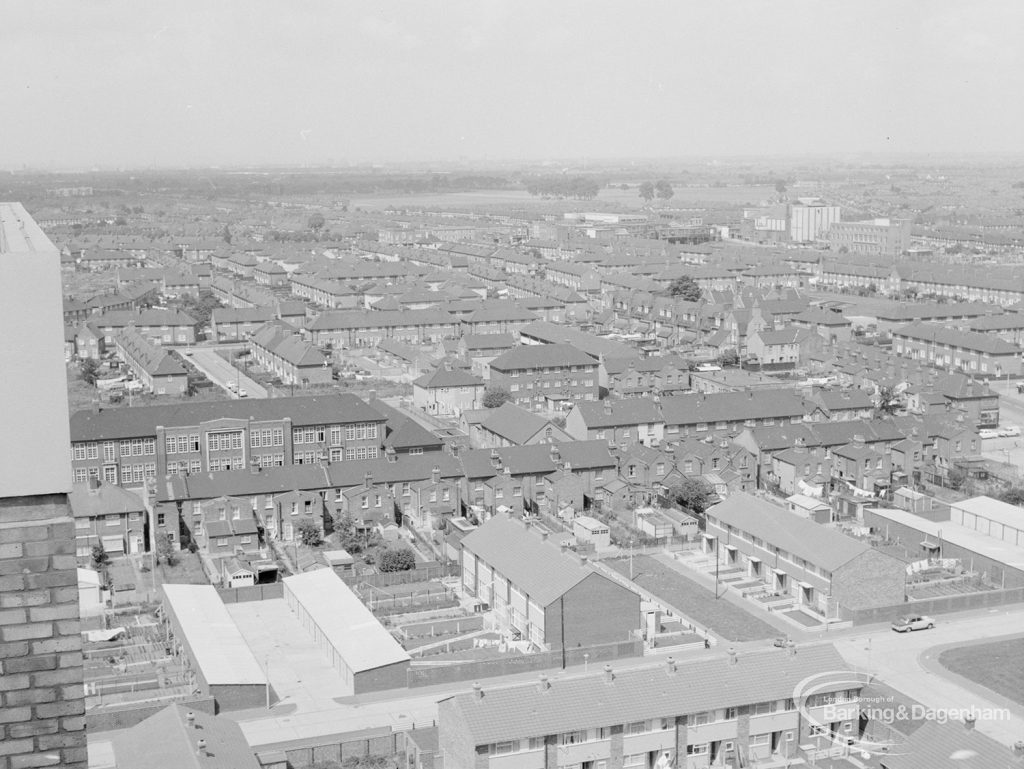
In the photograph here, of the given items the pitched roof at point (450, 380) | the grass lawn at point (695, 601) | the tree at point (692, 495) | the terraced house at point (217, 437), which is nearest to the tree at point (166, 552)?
the terraced house at point (217, 437)

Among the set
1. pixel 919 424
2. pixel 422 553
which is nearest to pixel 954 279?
pixel 919 424

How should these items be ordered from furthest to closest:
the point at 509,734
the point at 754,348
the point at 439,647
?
the point at 754,348, the point at 439,647, the point at 509,734

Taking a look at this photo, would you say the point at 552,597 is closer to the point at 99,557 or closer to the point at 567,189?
the point at 99,557

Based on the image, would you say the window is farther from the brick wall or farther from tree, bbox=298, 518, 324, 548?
the brick wall

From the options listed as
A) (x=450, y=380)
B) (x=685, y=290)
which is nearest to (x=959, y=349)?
(x=685, y=290)

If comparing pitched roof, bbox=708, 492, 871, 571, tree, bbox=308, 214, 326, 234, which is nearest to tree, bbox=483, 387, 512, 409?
pitched roof, bbox=708, 492, 871, 571

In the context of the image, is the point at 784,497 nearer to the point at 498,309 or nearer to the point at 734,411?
the point at 734,411

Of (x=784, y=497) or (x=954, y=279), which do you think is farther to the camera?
(x=954, y=279)
